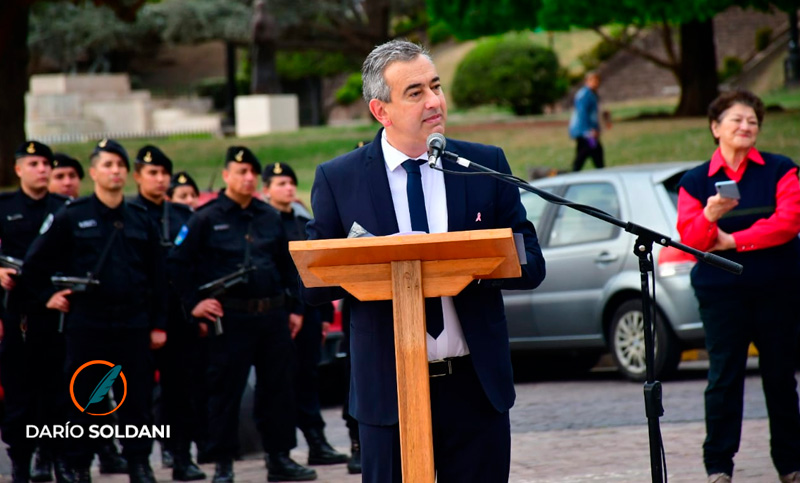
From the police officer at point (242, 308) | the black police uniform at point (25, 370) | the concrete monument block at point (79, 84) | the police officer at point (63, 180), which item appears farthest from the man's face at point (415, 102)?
the concrete monument block at point (79, 84)

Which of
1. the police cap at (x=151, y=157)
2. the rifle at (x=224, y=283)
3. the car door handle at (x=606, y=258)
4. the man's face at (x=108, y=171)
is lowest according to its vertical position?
the rifle at (x=224, y=283)

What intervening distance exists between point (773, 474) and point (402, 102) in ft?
13.1

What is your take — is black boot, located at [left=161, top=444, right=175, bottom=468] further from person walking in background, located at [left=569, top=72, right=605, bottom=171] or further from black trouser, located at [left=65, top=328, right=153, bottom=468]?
person walking in background, located at [left=569, top=72, right=605, bottom=171]

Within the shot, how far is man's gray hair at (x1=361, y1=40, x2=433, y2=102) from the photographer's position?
439cm

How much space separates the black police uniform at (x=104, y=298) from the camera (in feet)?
25.3

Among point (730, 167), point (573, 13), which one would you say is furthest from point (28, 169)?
point (573, 13)

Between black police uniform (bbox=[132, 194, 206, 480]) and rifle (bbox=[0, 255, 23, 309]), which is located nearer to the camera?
rifle (bbox=[0, 255, 23, 309])

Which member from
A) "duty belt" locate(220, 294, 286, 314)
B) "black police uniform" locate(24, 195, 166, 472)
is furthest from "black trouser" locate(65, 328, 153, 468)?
"duty belt" locate(220, 294, 286, 314)

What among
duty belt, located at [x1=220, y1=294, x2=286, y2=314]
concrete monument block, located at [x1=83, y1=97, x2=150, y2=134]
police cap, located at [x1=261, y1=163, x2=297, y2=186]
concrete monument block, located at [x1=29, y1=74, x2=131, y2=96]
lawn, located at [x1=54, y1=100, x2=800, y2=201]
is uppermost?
concrete monument block, located at [x1=29, y1=74, x2=131, y2=96]

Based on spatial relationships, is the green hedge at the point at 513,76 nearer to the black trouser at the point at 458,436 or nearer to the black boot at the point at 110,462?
the black boot at the point at 110,462

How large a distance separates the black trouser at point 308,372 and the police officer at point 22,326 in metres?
1.78

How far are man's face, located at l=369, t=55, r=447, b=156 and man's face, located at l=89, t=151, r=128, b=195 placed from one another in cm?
389

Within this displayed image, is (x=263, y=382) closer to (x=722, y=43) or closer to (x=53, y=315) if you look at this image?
(x=53, y=315)

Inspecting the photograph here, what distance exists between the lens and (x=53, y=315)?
832 centimetres
